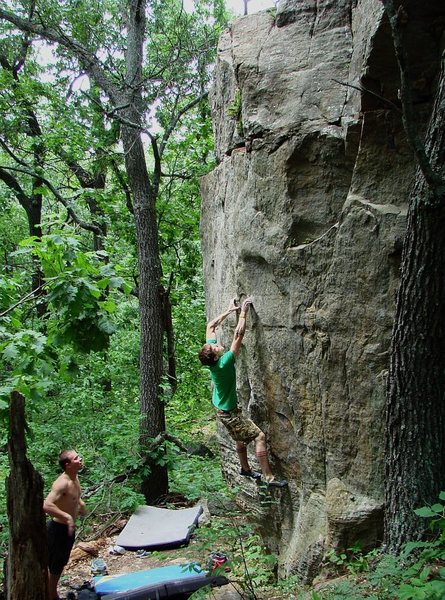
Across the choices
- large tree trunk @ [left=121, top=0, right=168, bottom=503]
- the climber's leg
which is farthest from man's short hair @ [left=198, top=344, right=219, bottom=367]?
large tree trunk @ [left=121, top=0, right=168, bottom=503]

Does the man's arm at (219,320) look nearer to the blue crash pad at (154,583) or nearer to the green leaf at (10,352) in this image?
the green leaf at (10,352)

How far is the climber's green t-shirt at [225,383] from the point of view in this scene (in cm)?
670

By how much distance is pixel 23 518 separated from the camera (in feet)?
15.7

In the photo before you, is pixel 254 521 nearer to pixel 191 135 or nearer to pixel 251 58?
pixel 251 58

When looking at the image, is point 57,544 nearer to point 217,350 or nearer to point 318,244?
point 217,350

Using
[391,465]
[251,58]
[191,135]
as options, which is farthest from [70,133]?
[391,465]

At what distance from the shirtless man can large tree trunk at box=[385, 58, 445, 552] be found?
327cm

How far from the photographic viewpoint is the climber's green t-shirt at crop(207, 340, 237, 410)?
22.0 ft

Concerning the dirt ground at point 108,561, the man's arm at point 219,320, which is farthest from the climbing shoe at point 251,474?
the man's arm at point 219,320

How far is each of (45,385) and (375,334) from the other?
3.23 m

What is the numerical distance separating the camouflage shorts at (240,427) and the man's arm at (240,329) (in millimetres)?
764

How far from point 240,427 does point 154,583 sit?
1928mm

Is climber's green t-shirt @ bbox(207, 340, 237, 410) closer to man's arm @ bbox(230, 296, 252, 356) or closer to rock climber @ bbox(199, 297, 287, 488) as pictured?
rock climber @ bbox(199, 297, 287, 488)

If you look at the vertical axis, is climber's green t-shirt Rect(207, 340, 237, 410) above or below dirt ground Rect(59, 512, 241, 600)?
above
